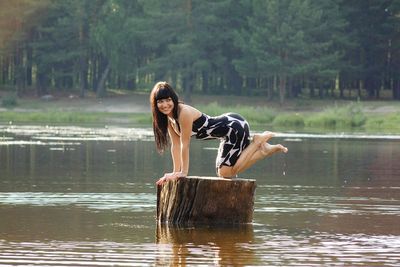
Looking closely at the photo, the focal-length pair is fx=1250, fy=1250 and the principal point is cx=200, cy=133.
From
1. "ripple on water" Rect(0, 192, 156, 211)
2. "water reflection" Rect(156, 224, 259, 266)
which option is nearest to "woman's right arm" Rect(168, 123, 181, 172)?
"water reflection" Rect(156, 224, 259, 266)

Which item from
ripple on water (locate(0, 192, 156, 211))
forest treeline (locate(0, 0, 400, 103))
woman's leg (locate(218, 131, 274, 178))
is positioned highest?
forest treeline (locate(0, 0, 400, 103))

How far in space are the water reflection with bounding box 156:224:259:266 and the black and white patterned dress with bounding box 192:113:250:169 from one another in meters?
0.81

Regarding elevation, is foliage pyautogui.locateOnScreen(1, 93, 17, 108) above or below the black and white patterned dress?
below

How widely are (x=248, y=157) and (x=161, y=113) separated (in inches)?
43.0

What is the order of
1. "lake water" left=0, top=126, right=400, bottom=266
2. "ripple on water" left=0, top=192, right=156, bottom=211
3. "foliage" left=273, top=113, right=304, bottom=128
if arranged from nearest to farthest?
"lake water" left=0, top=126, right=400, bottom=266
"ripple on water" left=0, top=192, right=156, bottom=211
"foliage" left=273, top=113, right=304, bottom=128

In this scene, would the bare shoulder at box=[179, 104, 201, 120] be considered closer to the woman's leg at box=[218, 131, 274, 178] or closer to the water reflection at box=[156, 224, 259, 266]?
the woman's leg at box=[218, 131, 274, 178]

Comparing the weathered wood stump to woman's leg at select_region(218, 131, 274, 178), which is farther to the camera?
woman's leg at select_region(218, 131, 274, 178)

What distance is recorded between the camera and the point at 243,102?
2995 inches

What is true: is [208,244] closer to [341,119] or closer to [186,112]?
[186,112]

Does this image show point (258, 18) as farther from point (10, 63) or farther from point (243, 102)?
point (10, 63)

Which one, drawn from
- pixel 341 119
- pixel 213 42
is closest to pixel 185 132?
pixel 341 119

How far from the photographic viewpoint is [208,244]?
11.9 m

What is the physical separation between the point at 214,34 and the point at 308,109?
1130 centimetres

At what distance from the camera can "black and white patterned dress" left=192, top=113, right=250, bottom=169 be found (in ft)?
44.3
